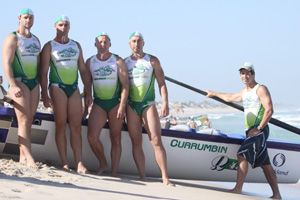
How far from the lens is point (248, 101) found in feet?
22.5

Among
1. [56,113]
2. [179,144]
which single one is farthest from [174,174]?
[56,113]

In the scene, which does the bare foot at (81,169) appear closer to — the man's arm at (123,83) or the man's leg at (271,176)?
the man's arm at (123,83)

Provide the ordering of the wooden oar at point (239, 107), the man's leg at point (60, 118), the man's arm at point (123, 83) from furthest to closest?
the wooden oar at point (239, 107)
the man's arm at point (123, 83)
the man's leg at point (60, 118)

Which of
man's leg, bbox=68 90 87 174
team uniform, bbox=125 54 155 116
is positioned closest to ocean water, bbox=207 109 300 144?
team uniform, bbox=125 54 155 116

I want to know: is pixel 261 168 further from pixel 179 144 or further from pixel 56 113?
pixel 56 113

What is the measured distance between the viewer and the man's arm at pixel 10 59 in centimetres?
585

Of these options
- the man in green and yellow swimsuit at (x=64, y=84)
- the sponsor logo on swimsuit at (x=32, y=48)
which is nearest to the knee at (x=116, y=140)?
the man in green and yellow swimsuit at (x=64, y=84)

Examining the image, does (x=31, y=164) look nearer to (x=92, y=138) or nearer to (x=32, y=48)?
(x=92, y=138)

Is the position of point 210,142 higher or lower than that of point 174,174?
higher

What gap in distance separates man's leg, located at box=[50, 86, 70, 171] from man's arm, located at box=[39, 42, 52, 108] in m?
0.13

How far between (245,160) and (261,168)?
2.65 feet

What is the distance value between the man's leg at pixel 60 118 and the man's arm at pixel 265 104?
8.23ft

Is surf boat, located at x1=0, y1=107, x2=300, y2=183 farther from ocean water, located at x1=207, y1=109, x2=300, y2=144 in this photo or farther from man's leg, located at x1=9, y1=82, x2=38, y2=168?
ocean water, located at x1=207, y1=109, x2=300, y2=144

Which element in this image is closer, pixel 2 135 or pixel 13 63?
pixel 13 63
